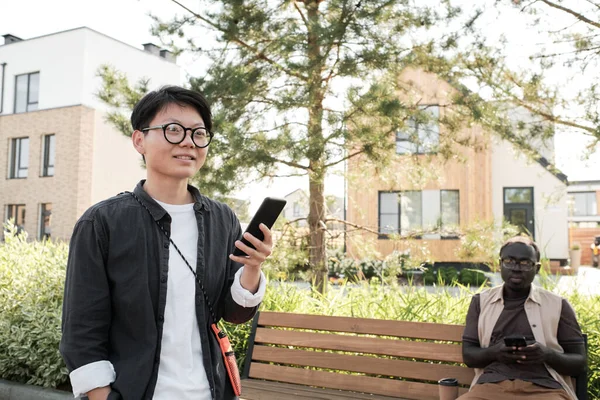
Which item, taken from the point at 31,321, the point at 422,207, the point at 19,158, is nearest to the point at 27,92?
the point at 19,158

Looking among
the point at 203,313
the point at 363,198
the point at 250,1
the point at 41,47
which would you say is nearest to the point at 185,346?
the point at 203,313

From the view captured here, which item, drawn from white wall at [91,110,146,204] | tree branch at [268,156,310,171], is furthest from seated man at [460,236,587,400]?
white wall at [91,110,146,204]

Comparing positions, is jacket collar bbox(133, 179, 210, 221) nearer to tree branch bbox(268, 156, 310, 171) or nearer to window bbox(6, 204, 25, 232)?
tree branch bbox(268, 156, 310, 171)

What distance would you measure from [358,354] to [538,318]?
1.39 m

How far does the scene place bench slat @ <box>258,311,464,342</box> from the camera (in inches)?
153

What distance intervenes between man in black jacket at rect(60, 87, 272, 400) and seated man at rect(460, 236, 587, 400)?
6.51 ft

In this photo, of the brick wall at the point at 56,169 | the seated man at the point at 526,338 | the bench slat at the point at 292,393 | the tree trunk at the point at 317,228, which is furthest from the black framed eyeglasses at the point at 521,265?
the brick wall at the point at 56,169

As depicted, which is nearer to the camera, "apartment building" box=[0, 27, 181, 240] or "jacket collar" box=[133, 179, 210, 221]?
"jacket collar" box=[133, 179, 210, 221]

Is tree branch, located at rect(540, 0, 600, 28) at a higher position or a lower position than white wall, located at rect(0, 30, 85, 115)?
lower

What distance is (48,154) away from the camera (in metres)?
28.4

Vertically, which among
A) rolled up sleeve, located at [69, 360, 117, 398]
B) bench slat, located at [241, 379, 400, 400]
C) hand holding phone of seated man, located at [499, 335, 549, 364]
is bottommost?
bench slat, located at [241, 379, 400, 400]

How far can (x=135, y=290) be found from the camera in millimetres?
1719

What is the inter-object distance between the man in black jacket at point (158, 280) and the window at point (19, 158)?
29.8m

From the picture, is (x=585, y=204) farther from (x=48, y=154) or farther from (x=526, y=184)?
(x=48, y=154)
